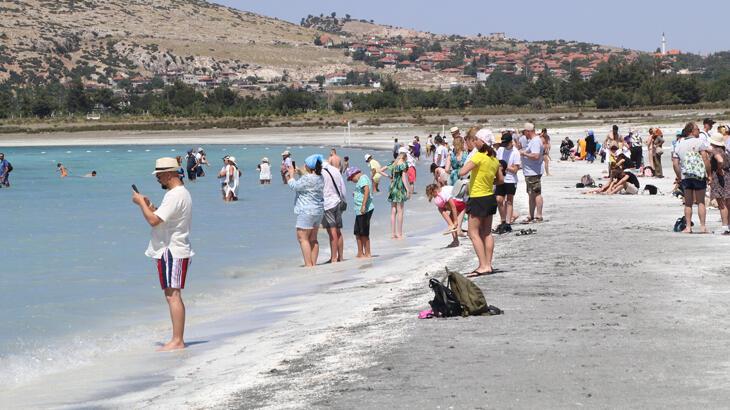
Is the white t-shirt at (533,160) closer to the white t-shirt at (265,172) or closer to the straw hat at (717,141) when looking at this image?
the straw hat at (717,141)

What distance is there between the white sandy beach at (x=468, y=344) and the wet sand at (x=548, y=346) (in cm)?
2

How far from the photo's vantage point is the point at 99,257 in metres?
18.5

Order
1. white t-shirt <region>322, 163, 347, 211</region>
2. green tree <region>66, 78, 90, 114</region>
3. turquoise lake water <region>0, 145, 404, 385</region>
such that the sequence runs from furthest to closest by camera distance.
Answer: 1. green tree <region>66, 78, 90, 114</region>
2. white t-shirt <region>322, 163, 347, 211</region>
3. turquoise lake water <region>0, 145, 404, 385</region>

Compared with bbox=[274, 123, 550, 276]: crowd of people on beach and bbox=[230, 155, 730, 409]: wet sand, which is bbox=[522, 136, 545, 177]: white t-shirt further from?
bbox=[230, 155, 730, 409]: wet sand

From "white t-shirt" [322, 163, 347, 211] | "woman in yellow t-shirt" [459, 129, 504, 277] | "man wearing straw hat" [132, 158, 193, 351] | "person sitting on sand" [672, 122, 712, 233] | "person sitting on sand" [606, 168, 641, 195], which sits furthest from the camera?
"person sitting on sand" [606, 168, 641, 195]

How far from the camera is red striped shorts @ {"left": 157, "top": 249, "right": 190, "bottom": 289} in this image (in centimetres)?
917

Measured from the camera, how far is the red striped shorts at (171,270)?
9172mm

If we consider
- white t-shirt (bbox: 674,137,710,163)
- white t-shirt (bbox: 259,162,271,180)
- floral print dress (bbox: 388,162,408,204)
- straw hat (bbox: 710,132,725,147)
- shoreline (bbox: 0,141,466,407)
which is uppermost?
straw hat (bbox: 710,132,725,147)

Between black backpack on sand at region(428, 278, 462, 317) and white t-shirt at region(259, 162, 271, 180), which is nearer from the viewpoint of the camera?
black backpack on sand at region(428, 278, 462, 317)

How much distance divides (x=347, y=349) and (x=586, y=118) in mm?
79537

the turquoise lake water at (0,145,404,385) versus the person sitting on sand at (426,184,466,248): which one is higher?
the person sitting on sand at (426,184,466,248)

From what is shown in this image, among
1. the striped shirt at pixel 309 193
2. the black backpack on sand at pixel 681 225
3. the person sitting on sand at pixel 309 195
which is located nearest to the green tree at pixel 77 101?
the person sitting on sand at pixel 309 195

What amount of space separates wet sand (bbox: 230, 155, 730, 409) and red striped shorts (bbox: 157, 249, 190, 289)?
4.40ft

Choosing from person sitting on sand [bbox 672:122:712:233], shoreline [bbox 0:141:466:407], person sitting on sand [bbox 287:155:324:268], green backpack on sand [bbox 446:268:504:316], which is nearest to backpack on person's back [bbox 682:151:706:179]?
person sitting on sand [bbox 672:122:712:233]
